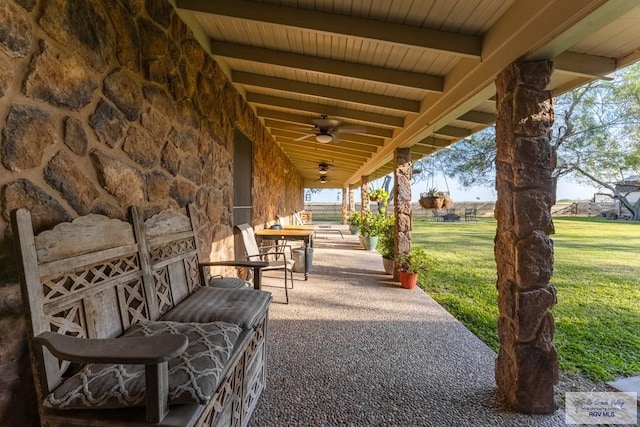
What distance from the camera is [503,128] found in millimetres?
1928

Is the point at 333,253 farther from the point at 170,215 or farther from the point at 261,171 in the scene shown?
the point at 170,215

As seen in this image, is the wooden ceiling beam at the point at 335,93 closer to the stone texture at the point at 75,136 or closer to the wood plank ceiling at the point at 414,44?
the wood plank ceiling at the point at 414,44

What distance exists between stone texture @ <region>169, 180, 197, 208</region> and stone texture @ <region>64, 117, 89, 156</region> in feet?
2.70

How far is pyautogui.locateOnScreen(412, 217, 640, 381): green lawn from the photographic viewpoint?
7.98 feet

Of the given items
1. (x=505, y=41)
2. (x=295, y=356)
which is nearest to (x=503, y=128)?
(x=505, y=41)

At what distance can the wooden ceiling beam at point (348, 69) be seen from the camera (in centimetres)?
283

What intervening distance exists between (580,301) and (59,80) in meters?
5.40

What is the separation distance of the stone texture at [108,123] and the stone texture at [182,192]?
0.63m

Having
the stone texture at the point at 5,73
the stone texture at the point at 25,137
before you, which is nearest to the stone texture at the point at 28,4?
the stone texture at the point at 5,73

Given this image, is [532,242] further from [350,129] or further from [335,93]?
[350,129]

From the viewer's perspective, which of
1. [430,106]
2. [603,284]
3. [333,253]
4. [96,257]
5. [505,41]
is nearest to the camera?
[96,257]

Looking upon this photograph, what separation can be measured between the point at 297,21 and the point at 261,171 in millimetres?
3384

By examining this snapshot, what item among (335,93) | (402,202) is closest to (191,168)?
(335,93)

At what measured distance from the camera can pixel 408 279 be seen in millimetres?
4277
